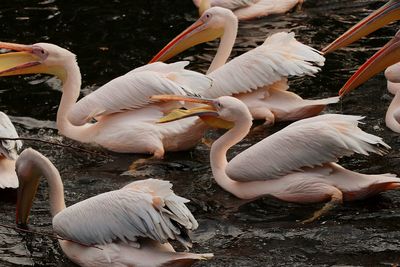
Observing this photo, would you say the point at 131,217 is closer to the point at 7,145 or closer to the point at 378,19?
the point at 7,145

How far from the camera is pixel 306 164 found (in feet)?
20.5

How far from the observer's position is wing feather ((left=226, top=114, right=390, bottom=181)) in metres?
6.13

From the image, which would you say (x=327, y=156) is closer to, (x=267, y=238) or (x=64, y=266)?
(x=267, y=238)

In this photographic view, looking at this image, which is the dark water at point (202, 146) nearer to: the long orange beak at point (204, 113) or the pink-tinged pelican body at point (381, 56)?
the pink-tinged pelican body at point (381, 56)

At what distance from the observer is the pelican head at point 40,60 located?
751 cm

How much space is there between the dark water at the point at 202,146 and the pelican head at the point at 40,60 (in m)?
0.52

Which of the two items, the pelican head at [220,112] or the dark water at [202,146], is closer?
the dark water at [202,146]

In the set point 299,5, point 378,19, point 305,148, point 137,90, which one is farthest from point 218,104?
point 299,5

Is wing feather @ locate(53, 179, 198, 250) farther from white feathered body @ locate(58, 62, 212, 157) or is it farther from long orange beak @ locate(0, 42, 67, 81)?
long orange beak @ locate(0, 42, 67, 81)

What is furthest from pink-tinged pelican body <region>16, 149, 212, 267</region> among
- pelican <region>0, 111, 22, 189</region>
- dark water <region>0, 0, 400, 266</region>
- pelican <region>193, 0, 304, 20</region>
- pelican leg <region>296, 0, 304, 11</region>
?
pelican leg <region>296, 0, 304, 11</region>

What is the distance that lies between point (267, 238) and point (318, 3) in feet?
17.2

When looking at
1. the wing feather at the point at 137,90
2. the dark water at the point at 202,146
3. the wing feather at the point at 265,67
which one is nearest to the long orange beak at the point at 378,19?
the wing feather at the point at 265,67

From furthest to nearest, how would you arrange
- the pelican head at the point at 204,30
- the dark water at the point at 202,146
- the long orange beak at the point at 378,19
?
1. the pelican head at the point at 204,30
2. the long orange beak at the point at 378,19
3. the dark water at the point at 202,146

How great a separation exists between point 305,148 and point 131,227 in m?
1.34
